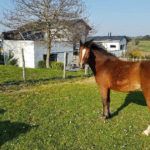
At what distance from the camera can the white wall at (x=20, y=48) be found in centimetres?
3691

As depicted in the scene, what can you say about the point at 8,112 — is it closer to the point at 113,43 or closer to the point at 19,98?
→ the point at 19,98

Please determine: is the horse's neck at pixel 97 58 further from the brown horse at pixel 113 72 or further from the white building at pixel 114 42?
the white building at pixel 114 42

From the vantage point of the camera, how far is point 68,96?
11.5m

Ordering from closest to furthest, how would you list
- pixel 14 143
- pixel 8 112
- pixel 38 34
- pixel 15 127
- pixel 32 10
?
1. pixel 14 143
2. pixel 15 127
3. pixel 8 112
4. pixel 32 10
5. pixel 38 34

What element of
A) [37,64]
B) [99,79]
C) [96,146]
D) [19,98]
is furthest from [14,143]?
[37,64]

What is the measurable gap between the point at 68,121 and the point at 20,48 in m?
30.8

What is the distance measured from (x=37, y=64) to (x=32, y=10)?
7.57 m

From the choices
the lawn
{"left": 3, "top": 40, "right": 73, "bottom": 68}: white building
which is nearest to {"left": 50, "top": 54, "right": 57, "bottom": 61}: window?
{"left": 3, "top": 40, "right": 73, "bottom": 68}: white building

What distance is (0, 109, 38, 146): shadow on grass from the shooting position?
6.98 metres

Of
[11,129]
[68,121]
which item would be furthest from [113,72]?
[11,129]

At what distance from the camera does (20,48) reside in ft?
125

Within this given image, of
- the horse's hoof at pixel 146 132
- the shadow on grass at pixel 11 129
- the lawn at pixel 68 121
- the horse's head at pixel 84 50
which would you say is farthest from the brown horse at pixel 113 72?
the shadow on grass at pixel 11 129

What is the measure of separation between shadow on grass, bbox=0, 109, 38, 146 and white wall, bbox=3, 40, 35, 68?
2801 centimetres

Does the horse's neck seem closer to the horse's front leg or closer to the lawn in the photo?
the horse's front leg
